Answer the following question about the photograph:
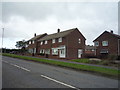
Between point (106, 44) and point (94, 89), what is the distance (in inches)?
1446

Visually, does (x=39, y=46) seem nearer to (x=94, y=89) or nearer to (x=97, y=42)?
(x=97, y=42)

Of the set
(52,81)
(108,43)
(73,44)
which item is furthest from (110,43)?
(52,81)

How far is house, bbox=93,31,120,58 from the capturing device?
3694 centimetres

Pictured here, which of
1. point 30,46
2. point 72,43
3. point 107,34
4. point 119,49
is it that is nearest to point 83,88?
point 72,43

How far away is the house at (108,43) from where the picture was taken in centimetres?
3694

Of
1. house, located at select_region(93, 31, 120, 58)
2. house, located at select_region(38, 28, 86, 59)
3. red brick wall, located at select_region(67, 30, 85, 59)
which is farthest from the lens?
house, located at select_region(93, 31, 120, 58)

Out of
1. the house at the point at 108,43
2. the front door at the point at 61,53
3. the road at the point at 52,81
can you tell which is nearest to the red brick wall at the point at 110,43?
the house at the point at 108,43

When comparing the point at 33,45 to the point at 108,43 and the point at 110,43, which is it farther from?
the point at 110,43

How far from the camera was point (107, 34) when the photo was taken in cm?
4031

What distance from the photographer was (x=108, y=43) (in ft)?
129

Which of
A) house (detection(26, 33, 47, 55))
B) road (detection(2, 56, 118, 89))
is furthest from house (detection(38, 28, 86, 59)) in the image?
road (detection(2, 56, 118, 89))

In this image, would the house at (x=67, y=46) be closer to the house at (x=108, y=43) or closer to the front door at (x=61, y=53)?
the front door at (x=61, y=53)

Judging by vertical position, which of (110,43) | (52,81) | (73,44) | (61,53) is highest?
(110,43)

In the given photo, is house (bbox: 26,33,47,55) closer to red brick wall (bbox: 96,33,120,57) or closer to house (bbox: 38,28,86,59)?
house (bbox: 38,28,86,59)
